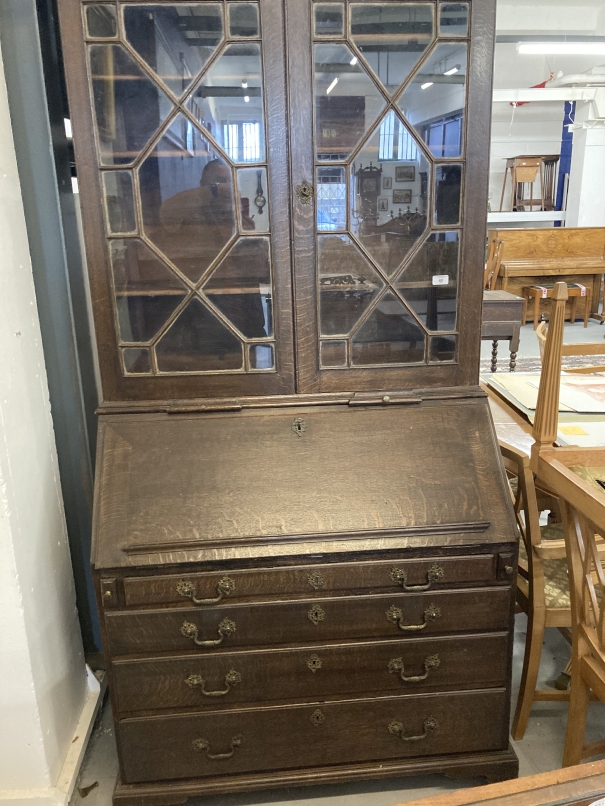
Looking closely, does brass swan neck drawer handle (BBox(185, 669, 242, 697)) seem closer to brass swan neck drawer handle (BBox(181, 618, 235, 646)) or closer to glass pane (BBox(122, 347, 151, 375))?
brass swan neck drawer handle (BBox(181, 618, 235, 646))

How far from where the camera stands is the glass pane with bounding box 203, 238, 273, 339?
148cm

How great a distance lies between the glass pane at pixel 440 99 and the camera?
4.56 ft

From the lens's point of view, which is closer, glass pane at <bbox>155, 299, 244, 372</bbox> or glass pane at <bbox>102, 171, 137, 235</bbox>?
glass pane at <bbox>102, 171, 137, 235</bbox>

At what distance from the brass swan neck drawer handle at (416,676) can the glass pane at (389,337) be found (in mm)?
749

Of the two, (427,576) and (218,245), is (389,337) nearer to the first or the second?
(218,245)

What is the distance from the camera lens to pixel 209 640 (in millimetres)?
1475

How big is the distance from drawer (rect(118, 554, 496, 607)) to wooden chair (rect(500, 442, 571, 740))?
26 centimetres

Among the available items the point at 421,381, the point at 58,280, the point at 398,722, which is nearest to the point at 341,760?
the point at 398,722

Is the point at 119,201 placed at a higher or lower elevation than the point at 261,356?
higher

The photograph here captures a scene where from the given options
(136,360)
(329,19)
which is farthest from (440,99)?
(136,360)

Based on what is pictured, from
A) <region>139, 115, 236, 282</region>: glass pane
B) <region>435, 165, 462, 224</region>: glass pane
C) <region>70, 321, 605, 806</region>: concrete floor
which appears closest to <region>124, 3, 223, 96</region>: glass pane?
<region>139, 115, 236, 282</region>: glass pane

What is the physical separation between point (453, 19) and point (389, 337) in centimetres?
73

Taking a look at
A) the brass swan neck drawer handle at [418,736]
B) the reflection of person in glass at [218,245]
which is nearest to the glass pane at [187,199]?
the reflection of person in glass at [218,245]

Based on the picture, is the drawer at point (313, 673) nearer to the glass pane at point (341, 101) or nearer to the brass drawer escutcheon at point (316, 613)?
the brass drawer escutcheon at point (316, 613)
